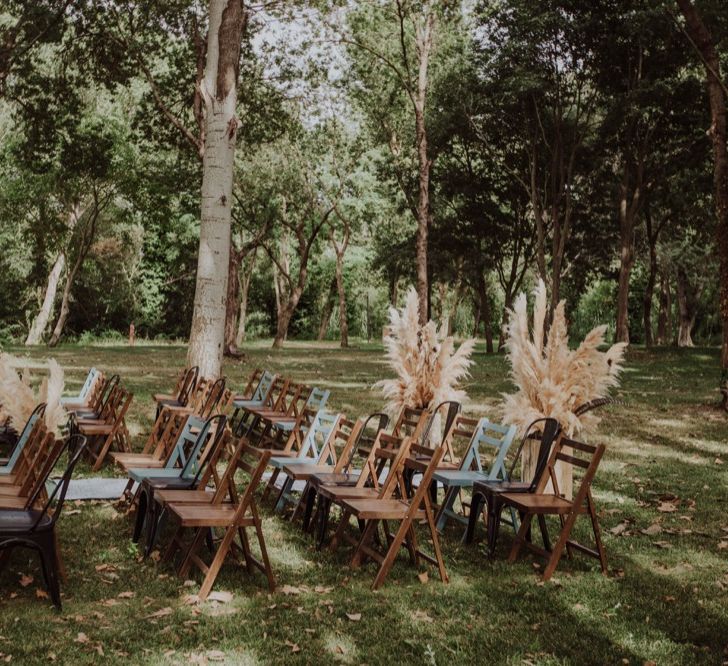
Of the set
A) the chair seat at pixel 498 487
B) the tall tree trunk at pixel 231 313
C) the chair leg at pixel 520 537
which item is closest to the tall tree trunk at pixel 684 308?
the tall tree trunk at pixel 231 313

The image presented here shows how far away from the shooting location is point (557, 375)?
777 cm

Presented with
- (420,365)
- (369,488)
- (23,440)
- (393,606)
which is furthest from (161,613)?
(420,365)

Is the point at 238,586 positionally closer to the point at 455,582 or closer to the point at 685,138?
the point at 455,582

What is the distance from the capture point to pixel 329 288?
5256 centimetres

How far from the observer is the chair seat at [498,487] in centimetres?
671

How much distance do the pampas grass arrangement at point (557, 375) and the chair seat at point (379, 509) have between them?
1.99 meters

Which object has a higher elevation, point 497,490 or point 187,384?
point 187,384

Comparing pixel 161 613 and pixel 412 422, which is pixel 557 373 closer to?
pixel 412 422

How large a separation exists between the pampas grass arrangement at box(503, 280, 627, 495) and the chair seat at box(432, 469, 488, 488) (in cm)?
59

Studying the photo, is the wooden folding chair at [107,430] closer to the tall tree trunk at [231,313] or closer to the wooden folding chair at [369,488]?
the wooden folding chair at [369,488]

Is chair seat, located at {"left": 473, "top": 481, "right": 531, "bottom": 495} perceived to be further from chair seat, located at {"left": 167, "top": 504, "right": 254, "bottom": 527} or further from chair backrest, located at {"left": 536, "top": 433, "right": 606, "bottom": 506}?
chair seat, located at {"left": 167, "top": 504, "right": 254, "bottom": 527}

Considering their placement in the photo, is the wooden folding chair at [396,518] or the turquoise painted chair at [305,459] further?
the turquoise painted chair at [305,459]

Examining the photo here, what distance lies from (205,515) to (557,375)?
149 inches

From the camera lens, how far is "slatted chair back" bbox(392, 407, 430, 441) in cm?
779
